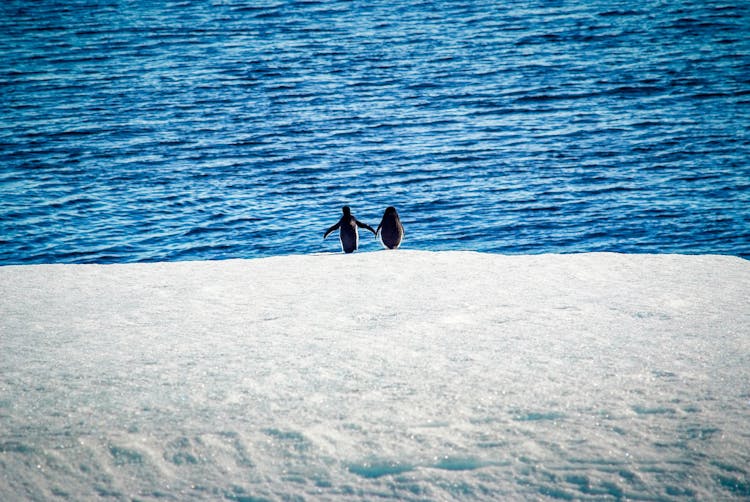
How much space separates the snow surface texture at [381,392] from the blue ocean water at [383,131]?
7169 mm

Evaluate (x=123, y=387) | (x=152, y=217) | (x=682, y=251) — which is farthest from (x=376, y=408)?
(x=152, y=217)

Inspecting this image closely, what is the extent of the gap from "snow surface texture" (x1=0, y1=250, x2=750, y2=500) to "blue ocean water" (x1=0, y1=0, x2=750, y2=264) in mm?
7169

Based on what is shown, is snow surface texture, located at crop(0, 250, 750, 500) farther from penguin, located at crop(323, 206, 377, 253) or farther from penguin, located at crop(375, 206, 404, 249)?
penguin, located at crop(323, 206, 377, 253)

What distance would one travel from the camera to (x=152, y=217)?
16328 mm

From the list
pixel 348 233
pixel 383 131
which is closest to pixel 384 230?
pixel 348 233

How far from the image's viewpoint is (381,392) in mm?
4715

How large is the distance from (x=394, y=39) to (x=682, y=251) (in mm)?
26025

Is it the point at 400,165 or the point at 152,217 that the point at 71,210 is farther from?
the point at 400,165

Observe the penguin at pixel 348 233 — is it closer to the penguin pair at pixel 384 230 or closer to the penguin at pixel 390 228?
the penguin pair at pixel 384 230

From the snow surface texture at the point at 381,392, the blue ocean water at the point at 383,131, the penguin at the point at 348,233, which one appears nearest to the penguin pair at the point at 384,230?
the penguin at the point at 348,233

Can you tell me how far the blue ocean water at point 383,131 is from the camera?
1529cm

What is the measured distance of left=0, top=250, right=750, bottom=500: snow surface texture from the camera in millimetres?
3857

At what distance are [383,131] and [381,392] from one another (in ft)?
62.6

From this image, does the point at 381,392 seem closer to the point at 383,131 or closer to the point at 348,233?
the point at 348,233
